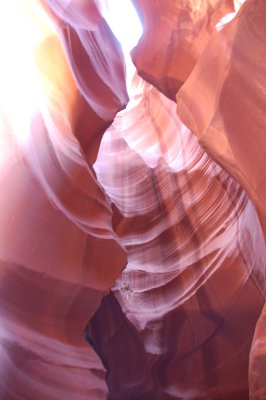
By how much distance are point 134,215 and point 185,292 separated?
73cm

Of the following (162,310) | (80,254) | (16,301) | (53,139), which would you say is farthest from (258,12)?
(162,310)

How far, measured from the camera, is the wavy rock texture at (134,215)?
6.02 ft

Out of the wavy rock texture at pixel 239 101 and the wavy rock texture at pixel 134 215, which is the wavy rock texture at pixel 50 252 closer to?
the wavy rock texture at pixel 134 215

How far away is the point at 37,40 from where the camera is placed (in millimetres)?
2209

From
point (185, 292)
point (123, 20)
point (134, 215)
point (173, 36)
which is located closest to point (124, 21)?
point (123, 20)

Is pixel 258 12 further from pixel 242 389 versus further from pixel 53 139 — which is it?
pixel 242 389

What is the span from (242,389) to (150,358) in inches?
21.8

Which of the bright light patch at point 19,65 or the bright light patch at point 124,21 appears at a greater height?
the bright light patch at point 19,65

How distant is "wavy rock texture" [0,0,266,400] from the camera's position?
1834 millimetres

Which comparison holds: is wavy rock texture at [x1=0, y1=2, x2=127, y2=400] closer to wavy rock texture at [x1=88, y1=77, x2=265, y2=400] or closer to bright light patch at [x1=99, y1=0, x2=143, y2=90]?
wavy rock texture at [x1=88, y1=77, x2=265, y2=400]

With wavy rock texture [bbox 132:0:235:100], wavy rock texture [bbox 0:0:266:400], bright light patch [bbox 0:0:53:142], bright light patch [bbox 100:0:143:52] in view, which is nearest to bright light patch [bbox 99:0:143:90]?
bright light patch [bbox 100:0:143:52]

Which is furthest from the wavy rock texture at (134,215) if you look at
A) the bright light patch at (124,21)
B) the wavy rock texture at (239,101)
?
the bright light patch at (124,21)

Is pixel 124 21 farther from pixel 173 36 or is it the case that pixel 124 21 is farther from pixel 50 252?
pixel 50 252

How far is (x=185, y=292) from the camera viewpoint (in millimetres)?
2783
